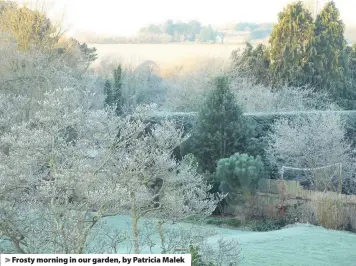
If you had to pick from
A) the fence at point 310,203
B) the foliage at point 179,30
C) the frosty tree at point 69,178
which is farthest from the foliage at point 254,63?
the frosty tree at point 69,178

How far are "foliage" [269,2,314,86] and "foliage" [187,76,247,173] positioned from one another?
12.4 metres

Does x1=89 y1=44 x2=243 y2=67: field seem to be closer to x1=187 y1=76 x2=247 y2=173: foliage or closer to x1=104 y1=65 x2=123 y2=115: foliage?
x1=104 y1=65 x2=123 y2=115: foliage

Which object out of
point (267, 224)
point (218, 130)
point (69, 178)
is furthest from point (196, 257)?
point (218, 130)

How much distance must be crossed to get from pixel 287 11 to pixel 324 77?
11.8 ft

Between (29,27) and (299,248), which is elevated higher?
(29,27)

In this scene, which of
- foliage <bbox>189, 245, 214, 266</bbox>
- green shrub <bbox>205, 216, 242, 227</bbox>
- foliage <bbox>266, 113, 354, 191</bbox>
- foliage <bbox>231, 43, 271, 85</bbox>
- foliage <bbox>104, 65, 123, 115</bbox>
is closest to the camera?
foliage <bbox>189, 245, 214, 266</bbox>

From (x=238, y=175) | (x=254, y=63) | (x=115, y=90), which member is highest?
(x=254, y=63)

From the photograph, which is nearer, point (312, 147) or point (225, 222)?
point (225, 222)

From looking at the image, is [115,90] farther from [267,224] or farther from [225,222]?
[267,224]

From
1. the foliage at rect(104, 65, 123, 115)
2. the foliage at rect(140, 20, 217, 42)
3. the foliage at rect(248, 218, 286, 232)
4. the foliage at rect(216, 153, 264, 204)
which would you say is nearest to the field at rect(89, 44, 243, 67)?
the foliage at rect(140, 20, 217, 42)

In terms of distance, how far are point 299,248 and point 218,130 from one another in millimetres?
6997

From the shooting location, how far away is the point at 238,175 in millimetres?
15805

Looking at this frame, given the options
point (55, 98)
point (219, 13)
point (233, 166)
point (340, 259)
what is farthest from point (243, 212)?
point (219, 13)

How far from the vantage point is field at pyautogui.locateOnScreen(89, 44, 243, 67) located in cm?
3883
